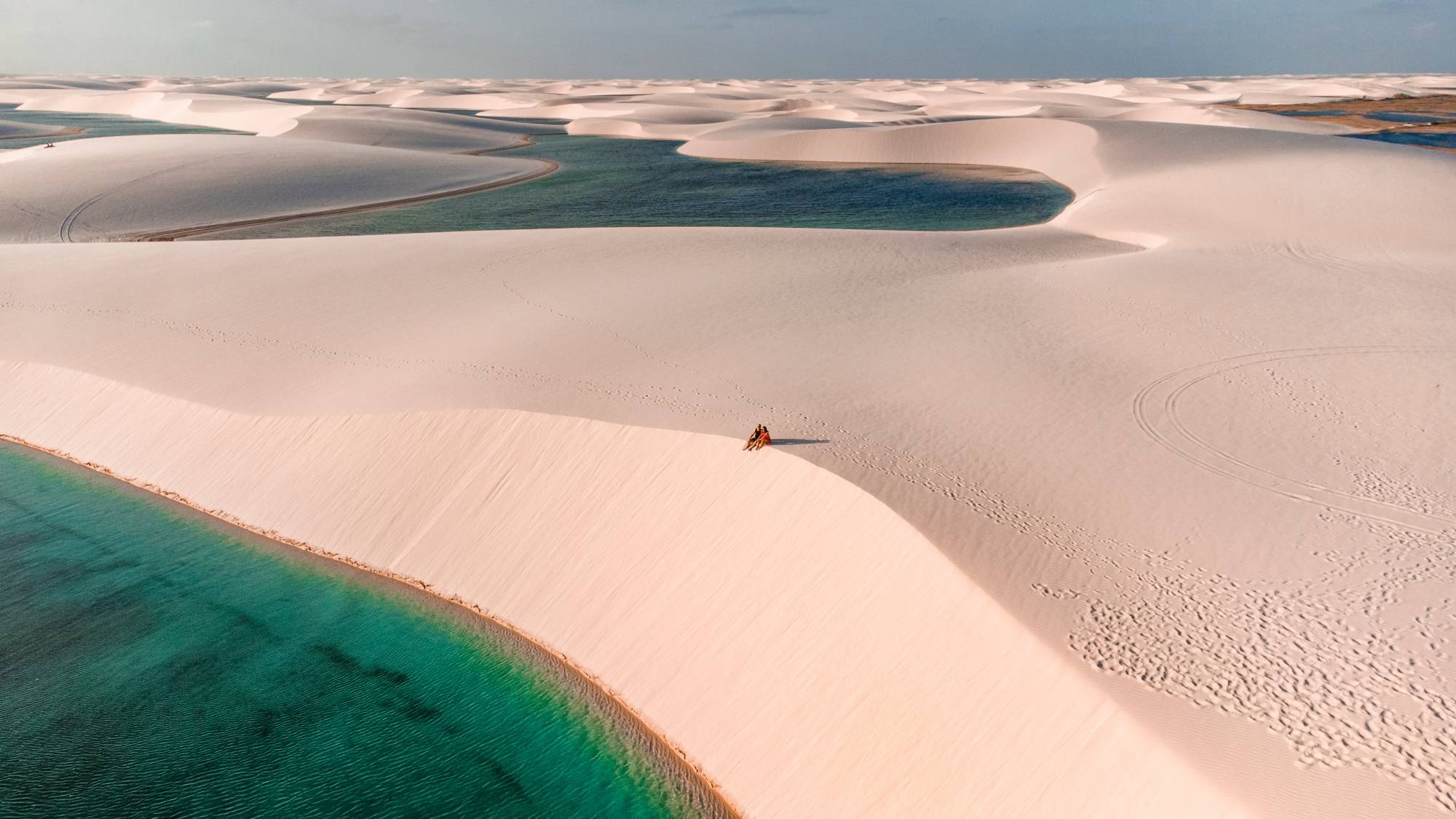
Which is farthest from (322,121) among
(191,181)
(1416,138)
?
(1416,138)

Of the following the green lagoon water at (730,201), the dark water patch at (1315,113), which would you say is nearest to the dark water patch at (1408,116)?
the dark water patch at (1315,113)

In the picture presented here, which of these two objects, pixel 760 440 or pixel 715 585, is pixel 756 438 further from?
pixel 715 585

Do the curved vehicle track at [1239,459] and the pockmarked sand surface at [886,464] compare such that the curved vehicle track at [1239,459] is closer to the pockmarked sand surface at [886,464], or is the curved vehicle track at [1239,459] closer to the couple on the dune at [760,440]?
the pockmarked sand surface at [886,464]

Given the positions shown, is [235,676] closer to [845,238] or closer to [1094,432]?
[1094,432]

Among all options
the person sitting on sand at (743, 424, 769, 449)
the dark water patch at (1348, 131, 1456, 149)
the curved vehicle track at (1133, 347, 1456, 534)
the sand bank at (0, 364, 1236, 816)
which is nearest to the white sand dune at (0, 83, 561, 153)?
the sand bank at (0, 364, 1236, 816)

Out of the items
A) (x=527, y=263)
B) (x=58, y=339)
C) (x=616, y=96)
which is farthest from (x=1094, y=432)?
(x=616, y=96)

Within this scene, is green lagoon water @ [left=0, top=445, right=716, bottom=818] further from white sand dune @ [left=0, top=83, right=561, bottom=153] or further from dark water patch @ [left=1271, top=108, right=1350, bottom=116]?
dark water patch @ [left=1271, top=108, right=1350, bottom=116]
